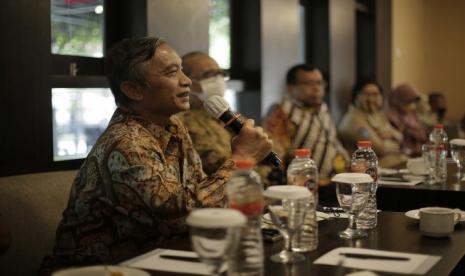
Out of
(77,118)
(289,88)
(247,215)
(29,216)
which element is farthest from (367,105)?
(247,215)

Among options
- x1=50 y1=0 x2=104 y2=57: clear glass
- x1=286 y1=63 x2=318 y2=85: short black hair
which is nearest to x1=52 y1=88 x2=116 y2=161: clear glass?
x1=50 y1=0 x2=104 y2=57: clear glass

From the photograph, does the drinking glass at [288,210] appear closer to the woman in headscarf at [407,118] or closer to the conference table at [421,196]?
the conference table at [421,196]

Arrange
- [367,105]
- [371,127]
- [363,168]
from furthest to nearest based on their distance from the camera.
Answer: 1. [367,105]
2. [371,127]
3. [363,168]

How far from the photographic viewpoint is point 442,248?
5.24 ft

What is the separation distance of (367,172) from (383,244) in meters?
→ 0.46

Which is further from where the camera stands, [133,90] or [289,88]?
[289,88]

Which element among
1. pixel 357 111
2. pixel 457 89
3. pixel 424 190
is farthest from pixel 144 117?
pixel 457 89

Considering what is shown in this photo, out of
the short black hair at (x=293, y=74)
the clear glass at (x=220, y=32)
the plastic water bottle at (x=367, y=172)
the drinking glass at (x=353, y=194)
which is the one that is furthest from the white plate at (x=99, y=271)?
the short black hair at (x=293, y=74)

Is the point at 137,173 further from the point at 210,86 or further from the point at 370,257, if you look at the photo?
the point at 210,86

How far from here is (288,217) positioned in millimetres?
1482

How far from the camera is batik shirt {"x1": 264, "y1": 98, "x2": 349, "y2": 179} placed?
3.98 meters

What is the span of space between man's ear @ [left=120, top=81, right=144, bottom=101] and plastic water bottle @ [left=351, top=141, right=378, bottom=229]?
71 cm

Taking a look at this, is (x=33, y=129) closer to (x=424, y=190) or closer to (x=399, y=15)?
(x=424, y=190)

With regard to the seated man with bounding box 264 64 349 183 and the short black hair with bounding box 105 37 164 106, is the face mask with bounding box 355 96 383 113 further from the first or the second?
the short black hair with bounding box 105 37 164 106
